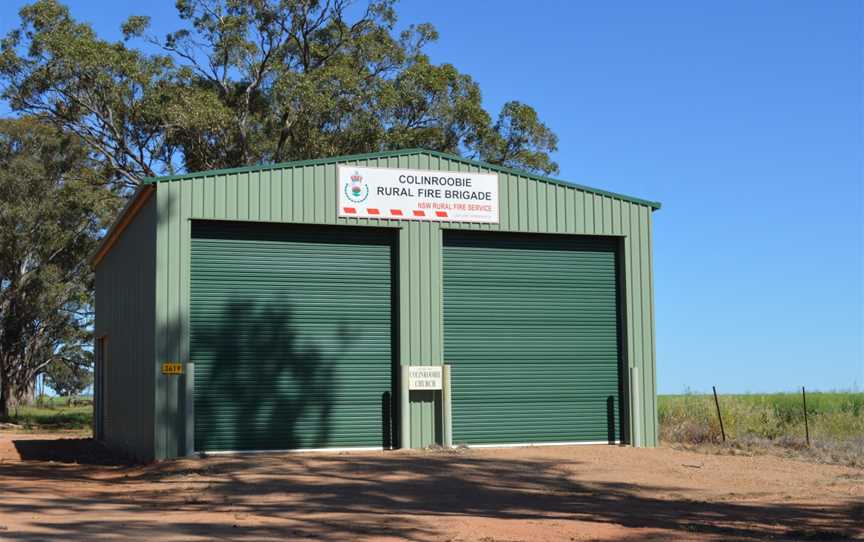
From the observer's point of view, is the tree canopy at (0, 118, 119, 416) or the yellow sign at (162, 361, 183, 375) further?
the tree canopy at (0, 118, 119, 416)

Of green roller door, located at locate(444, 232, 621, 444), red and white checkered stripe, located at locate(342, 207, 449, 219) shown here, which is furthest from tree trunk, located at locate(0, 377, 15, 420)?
green roller door, located at locate(444, 232, 621, 444)

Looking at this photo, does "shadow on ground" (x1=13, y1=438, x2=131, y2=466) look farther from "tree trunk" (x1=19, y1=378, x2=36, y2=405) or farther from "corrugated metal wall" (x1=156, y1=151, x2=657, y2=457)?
"tree trunk" (x1=19, y1=378, x2=36, y2=405)

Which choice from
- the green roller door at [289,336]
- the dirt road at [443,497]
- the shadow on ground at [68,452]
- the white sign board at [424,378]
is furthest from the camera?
the shadow on ground at [68,452]

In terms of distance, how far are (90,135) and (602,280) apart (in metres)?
25.0

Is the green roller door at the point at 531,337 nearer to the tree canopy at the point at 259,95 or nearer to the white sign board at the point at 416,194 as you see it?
the white sign board at the point at 416,194

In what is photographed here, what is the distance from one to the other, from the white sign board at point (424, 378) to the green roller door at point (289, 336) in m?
0.62

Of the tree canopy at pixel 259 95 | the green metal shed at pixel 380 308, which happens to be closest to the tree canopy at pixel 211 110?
the tree canopy at pixel 259 95

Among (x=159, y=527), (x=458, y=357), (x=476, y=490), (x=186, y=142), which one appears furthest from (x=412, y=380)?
(x=186, y=142)

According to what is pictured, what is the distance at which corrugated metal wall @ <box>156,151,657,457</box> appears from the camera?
1969cm

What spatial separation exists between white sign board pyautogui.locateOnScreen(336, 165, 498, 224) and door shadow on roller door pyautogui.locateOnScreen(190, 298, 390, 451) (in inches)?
96.0

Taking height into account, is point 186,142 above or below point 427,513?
above

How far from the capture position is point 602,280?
23.0m

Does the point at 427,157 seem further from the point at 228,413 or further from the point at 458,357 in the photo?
the point at 228,413

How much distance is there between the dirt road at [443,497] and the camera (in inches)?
457
